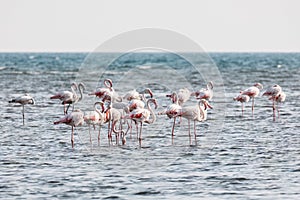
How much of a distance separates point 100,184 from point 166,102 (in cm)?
1501

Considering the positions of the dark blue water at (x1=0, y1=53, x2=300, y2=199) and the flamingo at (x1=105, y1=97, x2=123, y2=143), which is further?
the flamingo at (x1=105, y1=97, x2=123, y2=143)

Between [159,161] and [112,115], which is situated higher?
[112,115]

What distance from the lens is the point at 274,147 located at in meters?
15.9

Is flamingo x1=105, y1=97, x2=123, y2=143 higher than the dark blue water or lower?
higher

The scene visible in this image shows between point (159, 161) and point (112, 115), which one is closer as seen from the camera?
point (159, 161)

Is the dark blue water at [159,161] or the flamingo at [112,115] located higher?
the flamingo at [112,115]

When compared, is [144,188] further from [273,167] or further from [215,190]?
[273,167]

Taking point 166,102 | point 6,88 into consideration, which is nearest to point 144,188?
point 166,102

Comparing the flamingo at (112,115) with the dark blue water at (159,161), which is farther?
the flamingo at (112,115)

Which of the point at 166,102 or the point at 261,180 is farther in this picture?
the point at 166,102

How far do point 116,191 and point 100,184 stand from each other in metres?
0.61

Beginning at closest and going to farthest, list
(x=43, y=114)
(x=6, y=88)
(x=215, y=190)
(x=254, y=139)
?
(x=215, y=190), (x=254, y=139), (x=43, y=114), (x=6, y=88)

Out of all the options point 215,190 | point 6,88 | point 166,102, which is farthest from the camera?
point 6,88

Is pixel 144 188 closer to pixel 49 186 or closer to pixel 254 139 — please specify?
pixel 49 186
